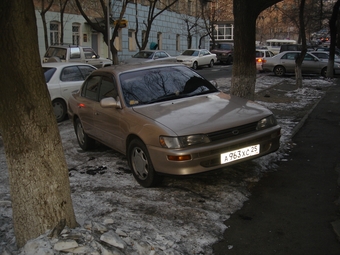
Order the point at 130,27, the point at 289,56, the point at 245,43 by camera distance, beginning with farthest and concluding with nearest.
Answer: the point at 130,27
the point at 289,56
the point at 245,43

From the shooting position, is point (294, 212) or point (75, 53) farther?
point (75, 53)

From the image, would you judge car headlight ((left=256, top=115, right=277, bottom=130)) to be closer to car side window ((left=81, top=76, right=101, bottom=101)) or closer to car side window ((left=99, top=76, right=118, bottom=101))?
car side window ((left=99, top=76, right=118, bottom=101))

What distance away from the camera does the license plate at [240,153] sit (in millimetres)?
4992

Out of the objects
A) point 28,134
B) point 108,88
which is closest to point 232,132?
point 108,88

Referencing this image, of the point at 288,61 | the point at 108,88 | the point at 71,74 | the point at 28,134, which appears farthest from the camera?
the point at 288,61

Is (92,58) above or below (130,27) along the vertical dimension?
below

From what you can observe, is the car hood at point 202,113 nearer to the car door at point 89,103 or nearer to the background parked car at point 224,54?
the car door at point 89,103

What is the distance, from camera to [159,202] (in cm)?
486

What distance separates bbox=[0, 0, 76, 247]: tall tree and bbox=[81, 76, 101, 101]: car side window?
334 cm

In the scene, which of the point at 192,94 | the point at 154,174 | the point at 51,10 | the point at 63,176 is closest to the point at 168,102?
the point at 192,94

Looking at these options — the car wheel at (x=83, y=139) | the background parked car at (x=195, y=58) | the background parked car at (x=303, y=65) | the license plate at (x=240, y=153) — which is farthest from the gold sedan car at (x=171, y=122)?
the background parked car at (x=195, y=58)

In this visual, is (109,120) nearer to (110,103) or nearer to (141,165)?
(110,103)

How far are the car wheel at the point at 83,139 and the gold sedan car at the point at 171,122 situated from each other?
0.94 ft

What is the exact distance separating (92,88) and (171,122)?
8.42ft
